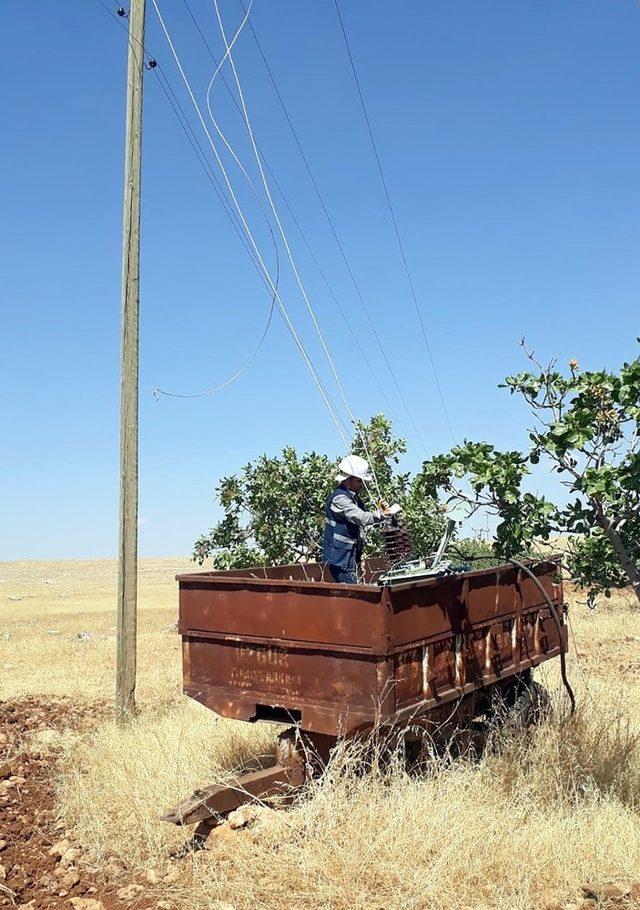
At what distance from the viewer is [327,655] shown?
658 centimetres

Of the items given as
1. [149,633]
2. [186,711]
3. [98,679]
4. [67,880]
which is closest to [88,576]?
[149,633]

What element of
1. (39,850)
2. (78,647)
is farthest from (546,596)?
(78,647)

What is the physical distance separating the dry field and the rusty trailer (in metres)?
0.35

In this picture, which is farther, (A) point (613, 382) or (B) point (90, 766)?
(B) point (90, 766)

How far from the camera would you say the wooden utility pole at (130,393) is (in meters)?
10.3

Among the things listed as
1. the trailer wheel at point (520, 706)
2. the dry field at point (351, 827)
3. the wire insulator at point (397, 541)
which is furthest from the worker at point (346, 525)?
the dry field at point (351, 827)

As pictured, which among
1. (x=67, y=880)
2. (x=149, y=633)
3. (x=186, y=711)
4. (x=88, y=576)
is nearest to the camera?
(x=67, y=880)

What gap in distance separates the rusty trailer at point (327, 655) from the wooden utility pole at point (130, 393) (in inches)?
114

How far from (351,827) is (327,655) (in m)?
1.23

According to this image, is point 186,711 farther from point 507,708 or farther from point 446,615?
point 446,615

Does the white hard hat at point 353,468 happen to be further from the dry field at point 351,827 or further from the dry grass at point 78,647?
the dry grass at point 78,647

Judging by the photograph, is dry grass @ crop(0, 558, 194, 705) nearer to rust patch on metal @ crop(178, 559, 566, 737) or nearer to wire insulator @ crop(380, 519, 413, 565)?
rust patch on metal @ crop(178, 559, 566, 737)

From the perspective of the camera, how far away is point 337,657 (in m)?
6.51

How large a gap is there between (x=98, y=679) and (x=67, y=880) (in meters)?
8.40
